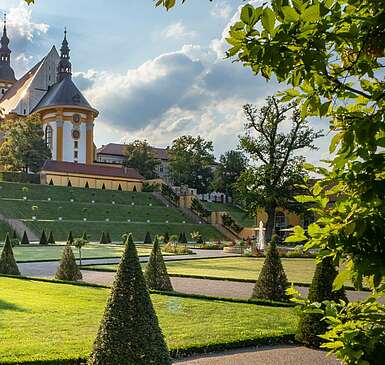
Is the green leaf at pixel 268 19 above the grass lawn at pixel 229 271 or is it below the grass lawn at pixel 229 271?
above

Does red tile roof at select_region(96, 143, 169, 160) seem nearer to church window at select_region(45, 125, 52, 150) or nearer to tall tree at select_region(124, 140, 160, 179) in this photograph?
tall tree at select_region(124, 140, 160, 179)

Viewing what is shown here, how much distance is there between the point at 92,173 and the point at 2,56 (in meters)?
45.0

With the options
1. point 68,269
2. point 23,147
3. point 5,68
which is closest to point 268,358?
point 68,269

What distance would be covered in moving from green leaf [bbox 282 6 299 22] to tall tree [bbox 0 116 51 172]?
2722 inches

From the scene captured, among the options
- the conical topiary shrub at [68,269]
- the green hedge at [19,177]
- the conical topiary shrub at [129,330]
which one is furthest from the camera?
the green hedge at [19,177]

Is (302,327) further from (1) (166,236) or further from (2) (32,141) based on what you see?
(2) (32,141)

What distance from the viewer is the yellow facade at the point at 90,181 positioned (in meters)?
66.9

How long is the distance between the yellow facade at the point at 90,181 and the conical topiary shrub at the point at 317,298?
60.1 meters

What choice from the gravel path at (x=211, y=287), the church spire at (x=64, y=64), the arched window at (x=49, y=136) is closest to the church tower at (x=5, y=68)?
the church spire at (x=64, y=64)

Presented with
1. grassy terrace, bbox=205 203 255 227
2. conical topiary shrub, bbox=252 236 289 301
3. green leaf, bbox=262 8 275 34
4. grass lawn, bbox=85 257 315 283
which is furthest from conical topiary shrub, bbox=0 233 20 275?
grassy terrace, bbox=205 203 255 227

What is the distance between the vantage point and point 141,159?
8444 centimetres

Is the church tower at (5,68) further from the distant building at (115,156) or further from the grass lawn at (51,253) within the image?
the grass lawn at (51,253)

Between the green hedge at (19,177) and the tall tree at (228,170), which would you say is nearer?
the green hedge at (19,177)

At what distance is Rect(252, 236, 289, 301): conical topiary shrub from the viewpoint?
1254 centimetres
